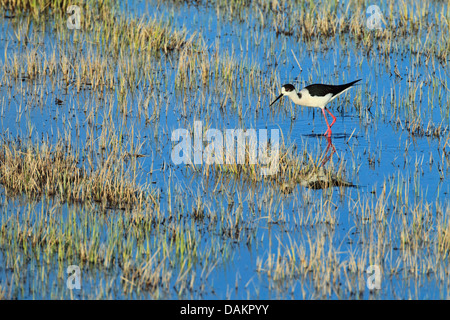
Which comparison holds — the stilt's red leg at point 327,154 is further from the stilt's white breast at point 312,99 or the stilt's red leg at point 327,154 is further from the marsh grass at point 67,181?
the marsh grass at point 67,181

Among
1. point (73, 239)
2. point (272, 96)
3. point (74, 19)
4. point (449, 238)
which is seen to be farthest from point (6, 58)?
point (449, 238)

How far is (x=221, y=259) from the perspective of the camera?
5.88m

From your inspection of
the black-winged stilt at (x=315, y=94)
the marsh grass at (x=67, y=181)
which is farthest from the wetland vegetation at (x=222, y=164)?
the black-winged stilt at (x=315, y=94)

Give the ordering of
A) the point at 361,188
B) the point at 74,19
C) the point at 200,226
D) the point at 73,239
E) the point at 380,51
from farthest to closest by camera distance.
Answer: the point at 74,19
the point at 380,51
the point at 361,188
the point at 200,226
the point at 73,239

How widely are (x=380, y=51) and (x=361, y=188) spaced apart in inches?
210

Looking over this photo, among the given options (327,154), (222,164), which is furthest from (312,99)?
(222,164)

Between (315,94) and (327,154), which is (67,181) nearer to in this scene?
(327,154)

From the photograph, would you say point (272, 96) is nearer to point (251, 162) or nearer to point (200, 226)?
point (251, 162)

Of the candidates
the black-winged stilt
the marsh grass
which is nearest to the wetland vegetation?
the marsh grass

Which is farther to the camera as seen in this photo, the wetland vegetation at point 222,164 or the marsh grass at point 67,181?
the marsh grass at point 67,181

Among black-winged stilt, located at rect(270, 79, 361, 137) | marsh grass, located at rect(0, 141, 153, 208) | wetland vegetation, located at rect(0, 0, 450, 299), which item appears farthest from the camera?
black-winged stilt, located at rect(270, 79, 361, 137)

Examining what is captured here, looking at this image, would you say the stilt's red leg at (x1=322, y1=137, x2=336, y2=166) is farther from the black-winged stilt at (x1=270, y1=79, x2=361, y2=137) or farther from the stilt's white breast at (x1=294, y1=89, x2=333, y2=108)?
the stilt's white breast at (x1=294, y1=89, x2=333, y2=108)

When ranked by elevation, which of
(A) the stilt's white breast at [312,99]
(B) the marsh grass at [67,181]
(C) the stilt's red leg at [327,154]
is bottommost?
(B) the marsh grass at [67,181]

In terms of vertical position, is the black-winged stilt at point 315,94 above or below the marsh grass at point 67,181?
above
